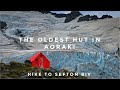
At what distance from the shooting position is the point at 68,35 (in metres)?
9.84

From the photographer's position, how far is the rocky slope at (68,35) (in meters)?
9.81

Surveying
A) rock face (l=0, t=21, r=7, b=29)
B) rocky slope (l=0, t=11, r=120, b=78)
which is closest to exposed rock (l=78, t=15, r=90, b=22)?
rocky slope (l=0, t=11, r=120, b=78)

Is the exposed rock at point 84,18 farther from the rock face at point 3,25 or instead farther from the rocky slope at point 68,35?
the rock face at point 3,25

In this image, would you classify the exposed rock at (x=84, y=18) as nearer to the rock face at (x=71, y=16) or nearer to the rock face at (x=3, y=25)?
the rock face at (x=71, y=16)

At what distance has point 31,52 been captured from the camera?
9.83 meters

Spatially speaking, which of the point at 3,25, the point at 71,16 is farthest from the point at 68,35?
the point at 3,25

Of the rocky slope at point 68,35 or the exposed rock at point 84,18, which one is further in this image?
the exposed rock at point 84,18

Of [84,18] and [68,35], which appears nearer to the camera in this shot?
[68,35]

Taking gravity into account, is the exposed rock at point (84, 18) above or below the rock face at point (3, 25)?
above

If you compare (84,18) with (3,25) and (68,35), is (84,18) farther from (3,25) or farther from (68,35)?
(3,25)

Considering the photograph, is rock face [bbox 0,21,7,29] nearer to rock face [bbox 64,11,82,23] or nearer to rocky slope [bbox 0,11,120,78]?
rocky slope [bbox 0,11,120,78]

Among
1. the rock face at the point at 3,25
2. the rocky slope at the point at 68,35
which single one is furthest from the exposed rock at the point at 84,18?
the rock face at the point at 3,25
